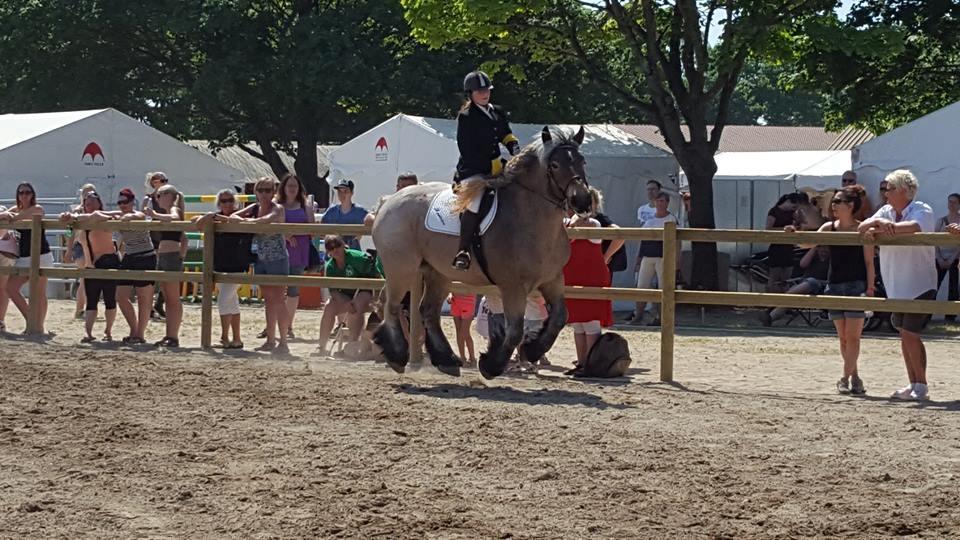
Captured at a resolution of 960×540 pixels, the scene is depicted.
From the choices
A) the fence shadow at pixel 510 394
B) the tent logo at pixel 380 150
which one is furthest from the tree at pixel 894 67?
the fence shadow at pixel 510 394

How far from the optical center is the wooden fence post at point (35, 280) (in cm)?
1539

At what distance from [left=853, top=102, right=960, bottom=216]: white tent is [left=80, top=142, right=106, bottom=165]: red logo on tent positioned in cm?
1474

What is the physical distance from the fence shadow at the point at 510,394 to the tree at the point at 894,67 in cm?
1343

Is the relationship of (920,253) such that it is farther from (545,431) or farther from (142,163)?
(142,163)

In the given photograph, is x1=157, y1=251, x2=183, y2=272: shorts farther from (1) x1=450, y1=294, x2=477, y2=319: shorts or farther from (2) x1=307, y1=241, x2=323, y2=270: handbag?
(1) x1=450, y1=294, x2=477, y2=319: shorts

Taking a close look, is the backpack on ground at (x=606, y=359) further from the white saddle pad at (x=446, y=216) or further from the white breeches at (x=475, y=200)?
the white breeches at (x=475, y=200)

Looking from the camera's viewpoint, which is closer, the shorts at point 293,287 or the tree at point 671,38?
the shorts at point 293,287

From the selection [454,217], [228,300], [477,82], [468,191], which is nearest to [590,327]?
[454,217]

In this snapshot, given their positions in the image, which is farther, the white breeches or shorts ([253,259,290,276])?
shorts ([253,259,290,276])

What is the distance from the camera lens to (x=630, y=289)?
39.5 ft

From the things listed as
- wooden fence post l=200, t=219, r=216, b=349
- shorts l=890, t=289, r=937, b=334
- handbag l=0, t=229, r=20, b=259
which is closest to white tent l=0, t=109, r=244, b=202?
handbag l=0, t=229, r=20, b=259

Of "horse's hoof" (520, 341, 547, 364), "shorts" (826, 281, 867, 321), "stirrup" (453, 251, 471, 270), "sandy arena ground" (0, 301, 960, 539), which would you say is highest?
"stirrup" (453, 251, 471, 270)

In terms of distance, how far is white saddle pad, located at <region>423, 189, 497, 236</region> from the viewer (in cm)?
1090

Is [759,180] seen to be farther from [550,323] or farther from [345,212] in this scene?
[550,323]
